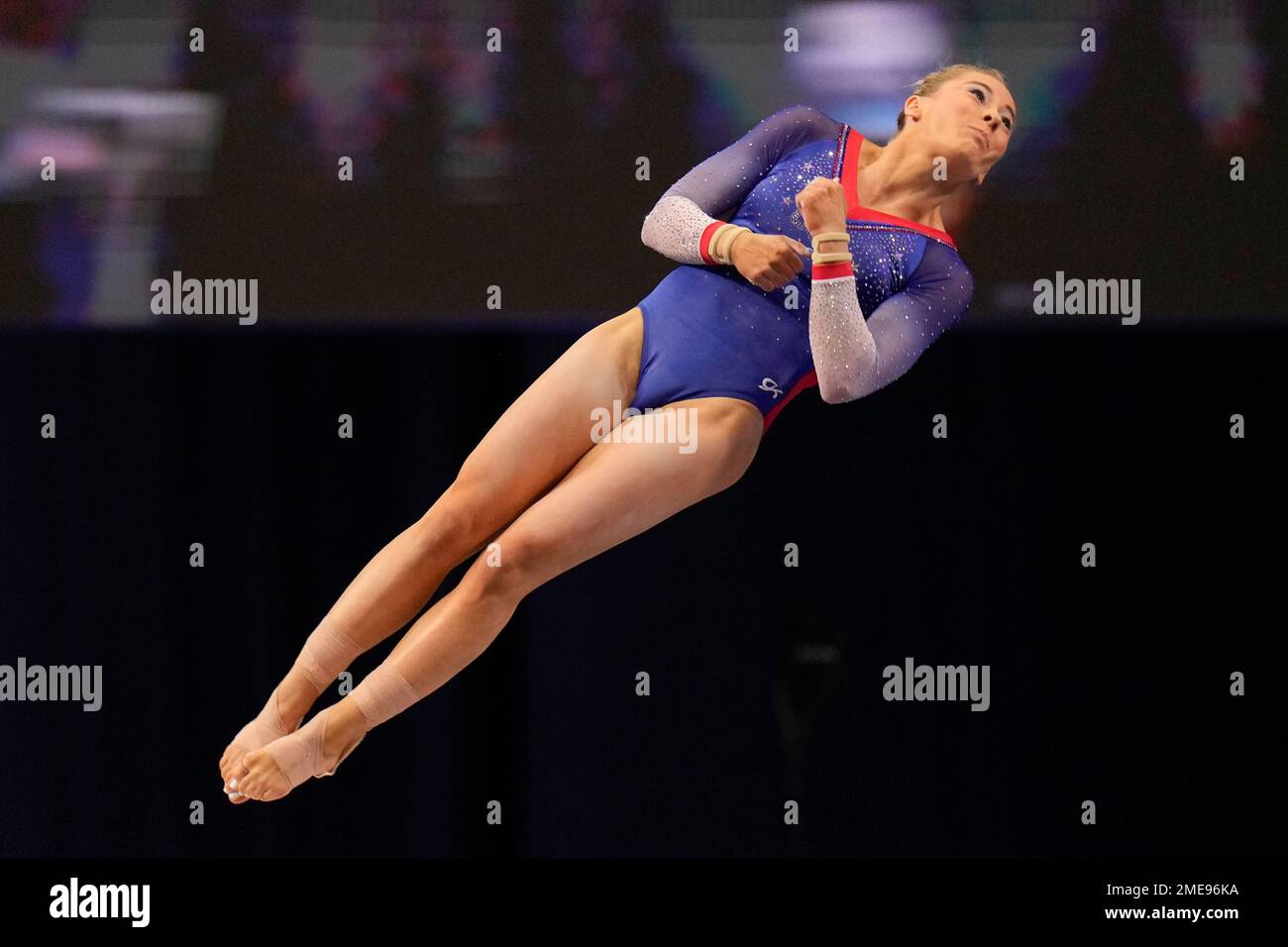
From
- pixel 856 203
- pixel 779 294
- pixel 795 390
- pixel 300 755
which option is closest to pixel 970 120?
pixel 856 203

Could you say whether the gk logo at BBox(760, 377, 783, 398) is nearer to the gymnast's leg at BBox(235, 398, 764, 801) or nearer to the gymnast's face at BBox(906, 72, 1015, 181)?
the gymnast's leg at BBox(235, 398, 764, 801)

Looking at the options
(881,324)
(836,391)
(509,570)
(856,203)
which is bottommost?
(509,570)

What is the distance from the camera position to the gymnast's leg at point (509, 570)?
2947 mm

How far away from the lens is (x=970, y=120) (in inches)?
122

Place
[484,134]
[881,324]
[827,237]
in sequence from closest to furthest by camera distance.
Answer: [827,237]
[881,324]
[484,134]

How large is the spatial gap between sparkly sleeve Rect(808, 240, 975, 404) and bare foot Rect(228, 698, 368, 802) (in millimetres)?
1129

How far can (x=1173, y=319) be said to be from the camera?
10.5ft

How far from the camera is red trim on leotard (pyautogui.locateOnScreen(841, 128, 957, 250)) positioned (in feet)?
9.91

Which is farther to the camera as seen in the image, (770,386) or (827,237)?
(770,386)

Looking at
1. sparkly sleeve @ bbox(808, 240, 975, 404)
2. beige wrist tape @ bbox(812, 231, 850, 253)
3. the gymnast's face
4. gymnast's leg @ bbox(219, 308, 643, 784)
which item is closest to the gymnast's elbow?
sparkly sleeve @ bbox(808, 240, 975, 404)

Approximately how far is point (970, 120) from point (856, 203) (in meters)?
0.31

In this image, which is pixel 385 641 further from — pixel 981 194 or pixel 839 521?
pixel 981 194

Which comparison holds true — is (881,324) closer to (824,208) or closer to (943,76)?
(824,208)

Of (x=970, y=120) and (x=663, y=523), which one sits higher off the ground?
(x=970, y=120)
